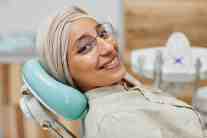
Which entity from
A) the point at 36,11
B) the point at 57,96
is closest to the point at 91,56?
the point at 57,96

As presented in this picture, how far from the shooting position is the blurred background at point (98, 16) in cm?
224

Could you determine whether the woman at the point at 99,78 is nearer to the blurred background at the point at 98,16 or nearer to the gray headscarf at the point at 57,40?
the gray headscarf at the point at 57,40

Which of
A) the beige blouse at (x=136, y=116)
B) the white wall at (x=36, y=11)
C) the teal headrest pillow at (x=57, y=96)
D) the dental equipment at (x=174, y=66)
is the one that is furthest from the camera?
the white wall at (x=36, y=11)

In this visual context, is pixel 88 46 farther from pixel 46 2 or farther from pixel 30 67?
pixel 46 2

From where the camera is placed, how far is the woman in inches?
43.3

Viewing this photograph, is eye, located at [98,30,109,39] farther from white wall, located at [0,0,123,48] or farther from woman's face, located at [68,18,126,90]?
white wall, located at [0,0,123,48]

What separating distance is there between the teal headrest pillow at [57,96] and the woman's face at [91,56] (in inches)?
2.4

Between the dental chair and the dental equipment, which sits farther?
the dental equipment

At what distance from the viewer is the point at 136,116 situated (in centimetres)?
108

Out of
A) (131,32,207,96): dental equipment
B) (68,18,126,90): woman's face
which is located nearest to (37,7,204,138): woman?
(68,18,126,90): woman's face

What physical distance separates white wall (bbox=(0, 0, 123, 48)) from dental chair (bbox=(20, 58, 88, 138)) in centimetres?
96

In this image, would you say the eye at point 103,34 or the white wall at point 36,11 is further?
the white wall at point 36,11

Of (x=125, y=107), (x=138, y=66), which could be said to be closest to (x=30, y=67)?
(x=125, y=107)

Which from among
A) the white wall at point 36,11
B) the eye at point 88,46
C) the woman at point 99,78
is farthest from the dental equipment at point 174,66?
the white wall at point 36,11
